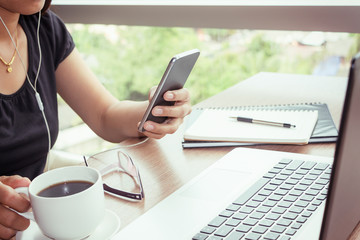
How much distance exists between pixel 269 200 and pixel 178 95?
1.08ft

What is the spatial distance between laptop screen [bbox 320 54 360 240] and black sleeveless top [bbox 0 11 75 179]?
0.73 m

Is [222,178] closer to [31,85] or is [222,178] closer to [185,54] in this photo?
[185,54]

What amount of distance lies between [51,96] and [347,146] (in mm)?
863

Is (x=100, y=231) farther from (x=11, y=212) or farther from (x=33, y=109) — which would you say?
(x=33, y=109)

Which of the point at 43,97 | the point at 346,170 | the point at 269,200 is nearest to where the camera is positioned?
the point at 346,170

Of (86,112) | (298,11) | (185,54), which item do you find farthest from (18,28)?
(298,11)

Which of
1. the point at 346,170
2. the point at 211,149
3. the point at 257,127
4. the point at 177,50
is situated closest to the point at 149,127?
A: the point at 211,149

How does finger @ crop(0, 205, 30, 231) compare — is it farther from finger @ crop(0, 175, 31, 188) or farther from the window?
the window

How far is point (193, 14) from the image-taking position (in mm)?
1600

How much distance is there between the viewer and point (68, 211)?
551 mm

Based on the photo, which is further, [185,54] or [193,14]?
[193,14]

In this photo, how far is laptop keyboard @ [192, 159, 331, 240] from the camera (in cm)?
58

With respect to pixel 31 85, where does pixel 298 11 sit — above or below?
above

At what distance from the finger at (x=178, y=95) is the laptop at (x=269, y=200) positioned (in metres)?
0.17
